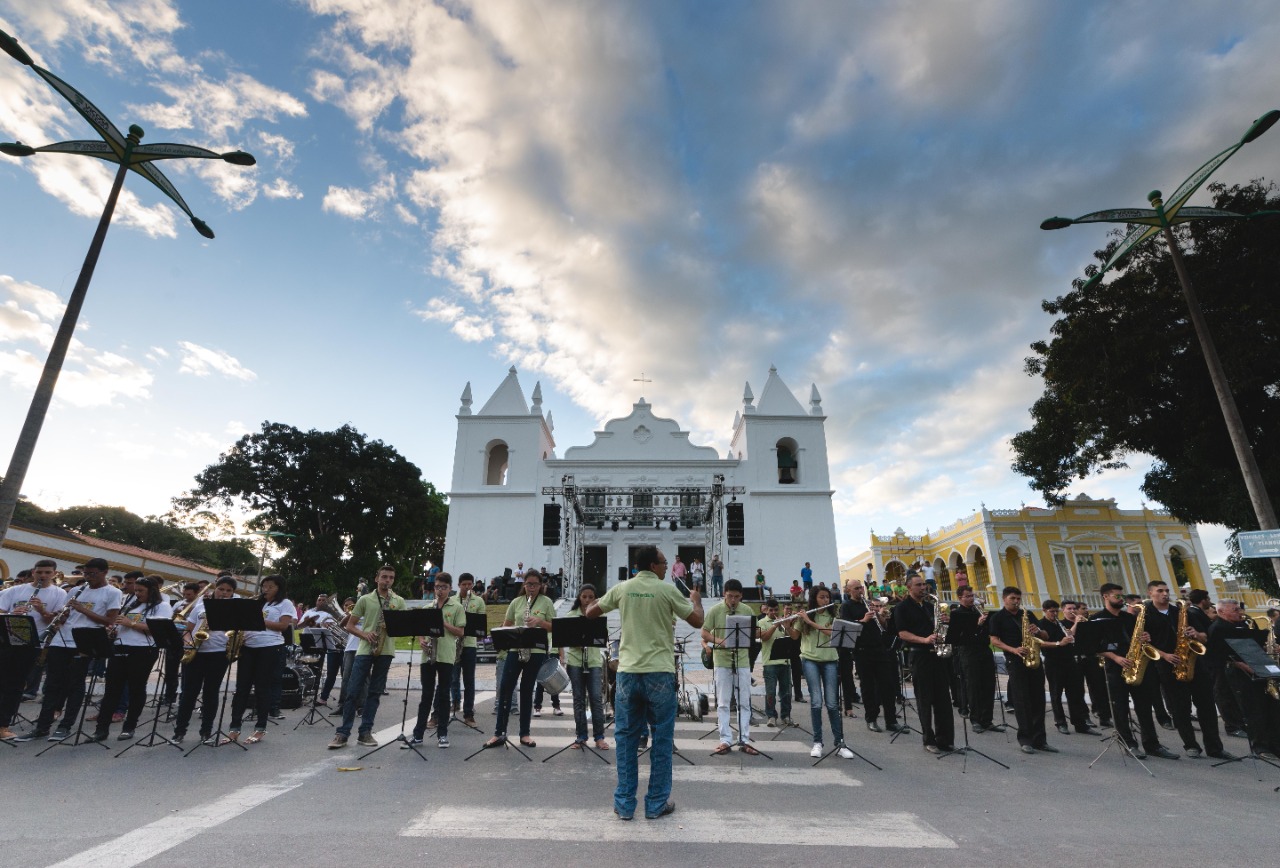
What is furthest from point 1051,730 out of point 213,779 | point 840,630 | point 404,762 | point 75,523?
point 75,523

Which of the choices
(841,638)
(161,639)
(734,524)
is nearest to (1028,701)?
(841,638)

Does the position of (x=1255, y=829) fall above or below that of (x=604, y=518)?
below

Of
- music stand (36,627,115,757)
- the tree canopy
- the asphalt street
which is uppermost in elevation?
the tree canopy

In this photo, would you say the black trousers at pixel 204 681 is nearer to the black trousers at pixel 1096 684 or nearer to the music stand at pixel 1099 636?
the music stand at pixel 1099 636

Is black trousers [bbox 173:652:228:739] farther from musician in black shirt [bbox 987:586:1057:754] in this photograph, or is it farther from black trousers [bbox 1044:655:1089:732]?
black trousers [bbox 1044:655:1089:732]

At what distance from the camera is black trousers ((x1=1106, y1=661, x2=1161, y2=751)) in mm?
6895

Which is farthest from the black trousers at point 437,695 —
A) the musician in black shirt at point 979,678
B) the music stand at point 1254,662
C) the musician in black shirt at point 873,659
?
the music stand at point 1254,662

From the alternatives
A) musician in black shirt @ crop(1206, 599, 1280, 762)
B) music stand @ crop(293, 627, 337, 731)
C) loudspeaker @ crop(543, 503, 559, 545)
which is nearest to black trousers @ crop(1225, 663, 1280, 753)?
musician in black shirt @ crop(1206, 599, 1280, 762)

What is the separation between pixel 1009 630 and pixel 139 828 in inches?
353

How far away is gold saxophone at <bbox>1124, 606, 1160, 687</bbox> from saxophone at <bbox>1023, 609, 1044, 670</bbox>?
0.89m

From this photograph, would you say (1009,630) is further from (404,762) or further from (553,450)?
(553,450)

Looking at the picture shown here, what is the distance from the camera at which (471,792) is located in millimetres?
4977

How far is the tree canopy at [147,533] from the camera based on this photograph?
167 feet

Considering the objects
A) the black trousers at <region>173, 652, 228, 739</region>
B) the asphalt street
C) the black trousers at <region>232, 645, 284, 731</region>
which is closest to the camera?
the asphalt street
